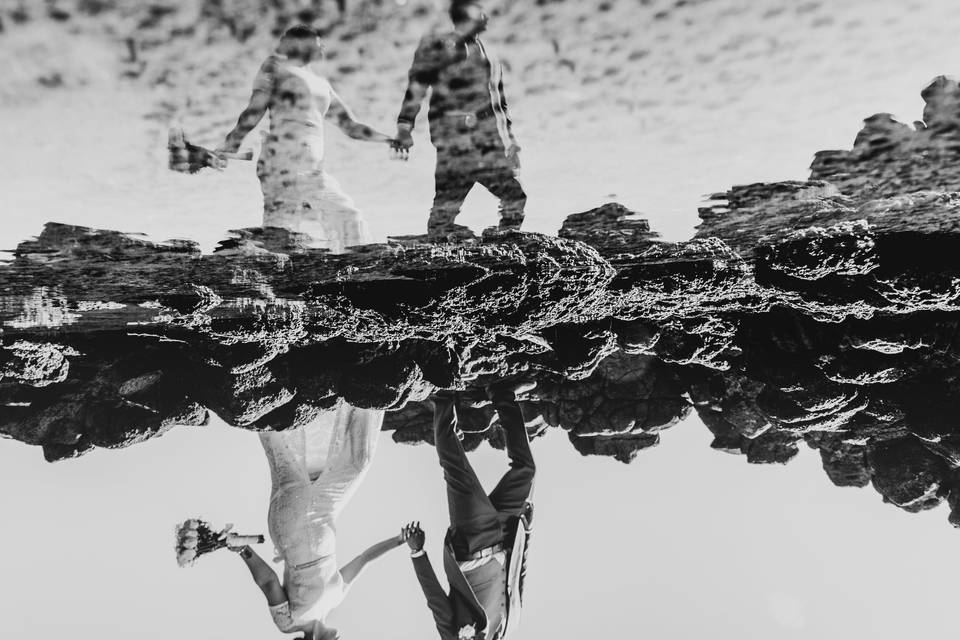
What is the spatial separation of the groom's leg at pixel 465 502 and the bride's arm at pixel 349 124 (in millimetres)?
1945

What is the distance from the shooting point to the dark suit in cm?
117

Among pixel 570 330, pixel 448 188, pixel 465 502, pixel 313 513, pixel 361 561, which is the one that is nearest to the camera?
pixel 448 188

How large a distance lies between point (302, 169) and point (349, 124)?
216 mm

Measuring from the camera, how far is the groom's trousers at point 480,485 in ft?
9.64

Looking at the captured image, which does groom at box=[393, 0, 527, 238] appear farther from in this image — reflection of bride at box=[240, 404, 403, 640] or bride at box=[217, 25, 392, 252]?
reflection of bride at box=[240, 404, 403, 640]

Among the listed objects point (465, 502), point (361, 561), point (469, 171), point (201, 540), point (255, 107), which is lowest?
point (361, 561)

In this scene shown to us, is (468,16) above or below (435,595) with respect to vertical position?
above

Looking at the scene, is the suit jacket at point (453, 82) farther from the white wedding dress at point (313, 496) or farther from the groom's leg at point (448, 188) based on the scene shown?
the white wedding dress at point (313, 496)

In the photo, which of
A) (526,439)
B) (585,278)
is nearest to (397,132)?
(585,278)

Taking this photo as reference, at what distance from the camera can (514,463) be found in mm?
3033

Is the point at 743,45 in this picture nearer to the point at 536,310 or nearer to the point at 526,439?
the point at 536,310

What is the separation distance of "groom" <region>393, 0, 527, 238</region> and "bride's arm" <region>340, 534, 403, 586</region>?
2.46 meters

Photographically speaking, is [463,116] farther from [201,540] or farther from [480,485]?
[201,540]

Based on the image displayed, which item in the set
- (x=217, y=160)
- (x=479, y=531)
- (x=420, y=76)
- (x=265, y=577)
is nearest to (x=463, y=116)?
(x=420, y=76)
